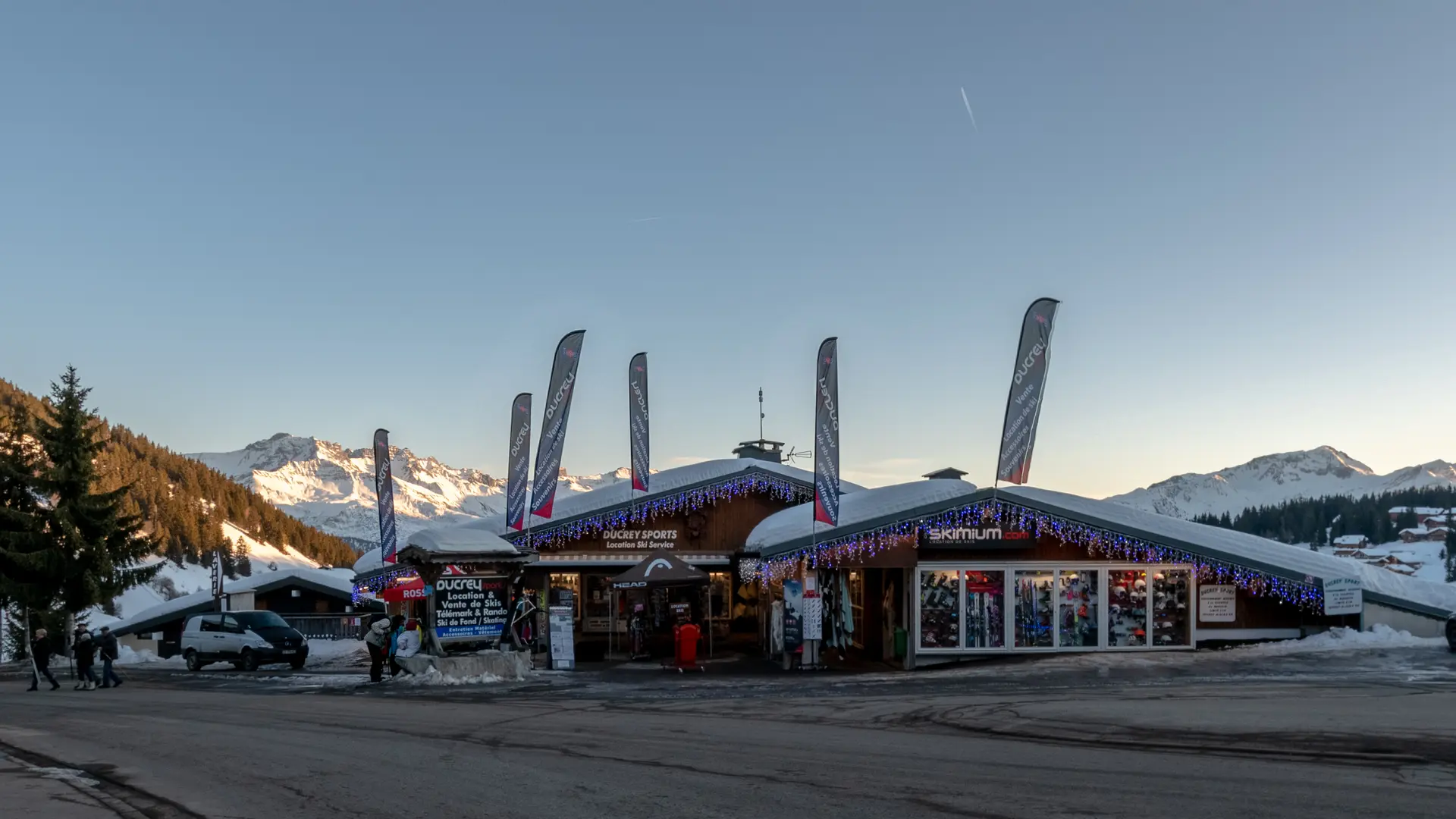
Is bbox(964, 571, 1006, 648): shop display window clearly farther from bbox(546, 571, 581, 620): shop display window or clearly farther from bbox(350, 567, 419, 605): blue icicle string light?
bbox(350, 567, 419, 605): blue icicle string light

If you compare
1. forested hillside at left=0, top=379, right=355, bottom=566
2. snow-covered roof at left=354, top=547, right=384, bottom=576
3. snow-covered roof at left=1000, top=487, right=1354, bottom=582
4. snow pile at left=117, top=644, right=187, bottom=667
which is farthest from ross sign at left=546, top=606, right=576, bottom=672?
forested hillside at left=0, top=379, right=355, bottom=566

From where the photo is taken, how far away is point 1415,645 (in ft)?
78.2

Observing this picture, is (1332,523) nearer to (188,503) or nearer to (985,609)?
(188,503)

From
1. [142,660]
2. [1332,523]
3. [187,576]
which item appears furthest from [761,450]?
[1332,523]

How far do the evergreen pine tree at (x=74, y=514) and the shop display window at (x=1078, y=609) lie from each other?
31978 mm

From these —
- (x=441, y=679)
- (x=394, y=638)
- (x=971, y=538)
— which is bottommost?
(x=441, y=679)

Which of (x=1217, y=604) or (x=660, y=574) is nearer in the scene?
(x=1217, y=604)

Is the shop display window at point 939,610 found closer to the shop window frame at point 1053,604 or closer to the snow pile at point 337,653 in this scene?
the shop window frame at point 1053,604

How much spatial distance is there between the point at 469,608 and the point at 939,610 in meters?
10.5

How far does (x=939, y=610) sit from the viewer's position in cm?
2481

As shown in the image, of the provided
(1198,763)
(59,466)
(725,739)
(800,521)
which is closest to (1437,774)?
(1198,763)

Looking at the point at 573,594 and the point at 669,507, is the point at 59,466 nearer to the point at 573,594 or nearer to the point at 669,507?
the point at 573,594

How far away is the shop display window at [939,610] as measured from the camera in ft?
81.1

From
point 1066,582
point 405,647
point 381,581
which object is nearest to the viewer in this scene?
point 405,647
